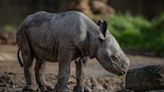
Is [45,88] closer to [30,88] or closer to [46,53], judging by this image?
[30,88]

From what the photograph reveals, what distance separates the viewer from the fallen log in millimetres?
7798

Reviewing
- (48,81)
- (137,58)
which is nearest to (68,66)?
(48,81)

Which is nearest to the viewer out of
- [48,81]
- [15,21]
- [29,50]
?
[29,50]

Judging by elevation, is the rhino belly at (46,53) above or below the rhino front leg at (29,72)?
above

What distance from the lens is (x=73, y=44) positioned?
7.75m

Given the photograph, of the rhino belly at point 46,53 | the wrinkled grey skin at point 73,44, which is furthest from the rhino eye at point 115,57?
the rhino belly at point 46,53

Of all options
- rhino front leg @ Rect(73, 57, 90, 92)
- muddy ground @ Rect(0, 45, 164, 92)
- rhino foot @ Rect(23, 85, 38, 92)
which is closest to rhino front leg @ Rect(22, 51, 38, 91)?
rhino foot @ Rect(23, 85, 38, 92)

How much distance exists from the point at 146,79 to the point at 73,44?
1118 millimetres

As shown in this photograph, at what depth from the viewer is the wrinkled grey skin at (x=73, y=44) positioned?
7.77 meters

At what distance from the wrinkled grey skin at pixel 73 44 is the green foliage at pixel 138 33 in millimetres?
8302

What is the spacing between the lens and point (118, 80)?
984 centimetres

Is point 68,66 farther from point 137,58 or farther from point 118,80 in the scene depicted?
point 137,58

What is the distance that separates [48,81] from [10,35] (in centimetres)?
936

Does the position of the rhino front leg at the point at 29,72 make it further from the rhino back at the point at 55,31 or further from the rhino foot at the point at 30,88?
the rhino back at the point at 55,31
